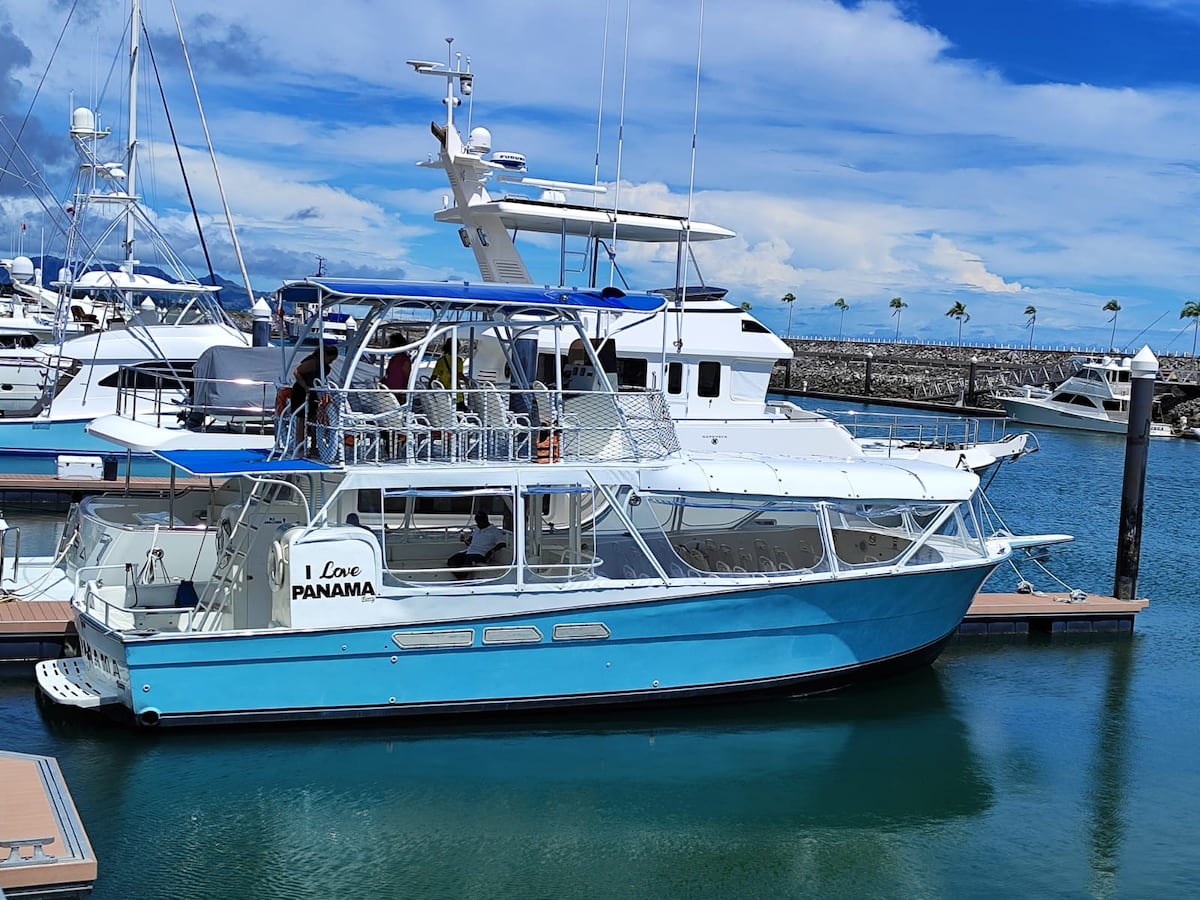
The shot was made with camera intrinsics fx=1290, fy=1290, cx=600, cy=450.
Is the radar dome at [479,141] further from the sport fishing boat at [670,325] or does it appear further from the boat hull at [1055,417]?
the boat hull at [1055,417]

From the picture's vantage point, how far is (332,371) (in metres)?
15.2

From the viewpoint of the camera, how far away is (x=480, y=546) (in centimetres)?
1427

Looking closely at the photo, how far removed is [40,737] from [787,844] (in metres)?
7.52

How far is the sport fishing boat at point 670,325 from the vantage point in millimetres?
19984

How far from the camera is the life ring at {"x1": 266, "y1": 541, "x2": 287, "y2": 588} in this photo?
12930 millimetres

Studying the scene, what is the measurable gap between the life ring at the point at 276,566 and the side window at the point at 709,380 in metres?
11.9

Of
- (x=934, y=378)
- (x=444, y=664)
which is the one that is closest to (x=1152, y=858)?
(x=444, y=664)

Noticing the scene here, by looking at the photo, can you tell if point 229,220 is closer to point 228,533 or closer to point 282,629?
point 228,533

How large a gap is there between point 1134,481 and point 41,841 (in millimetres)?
16357

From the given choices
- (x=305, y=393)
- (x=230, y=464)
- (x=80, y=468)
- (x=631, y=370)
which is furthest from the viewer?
(x=80, y=468)

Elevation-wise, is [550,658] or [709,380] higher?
[709,380]

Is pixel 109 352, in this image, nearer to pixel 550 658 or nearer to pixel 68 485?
pixel 68 485

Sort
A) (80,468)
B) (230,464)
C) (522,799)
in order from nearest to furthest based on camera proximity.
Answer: (522,799), (230,464), (80,468)

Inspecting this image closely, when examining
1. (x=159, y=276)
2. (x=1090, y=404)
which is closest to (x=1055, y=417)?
(x=1090, y=404)
